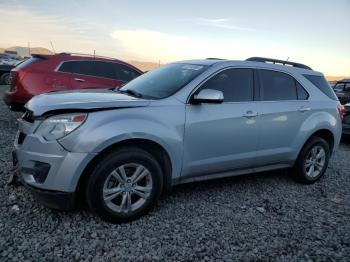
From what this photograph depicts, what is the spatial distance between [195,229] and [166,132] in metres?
1.06

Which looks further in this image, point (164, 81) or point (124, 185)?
point (164, 81)

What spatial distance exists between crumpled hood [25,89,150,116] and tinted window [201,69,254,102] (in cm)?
99

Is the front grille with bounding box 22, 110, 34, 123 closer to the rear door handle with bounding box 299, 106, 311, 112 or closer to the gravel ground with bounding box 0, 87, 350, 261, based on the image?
the gravel ground with bounding box 0, 87, 350, 261

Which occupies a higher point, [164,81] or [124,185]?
[164,81]

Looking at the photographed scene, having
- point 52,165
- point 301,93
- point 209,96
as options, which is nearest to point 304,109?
point 301,93

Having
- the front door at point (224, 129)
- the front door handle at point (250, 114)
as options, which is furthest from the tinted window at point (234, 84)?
the front door handle at point (250, 114)

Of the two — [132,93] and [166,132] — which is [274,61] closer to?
[132,93]

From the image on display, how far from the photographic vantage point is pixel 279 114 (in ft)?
15.6

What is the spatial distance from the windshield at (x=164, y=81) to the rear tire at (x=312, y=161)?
2194 millimetres

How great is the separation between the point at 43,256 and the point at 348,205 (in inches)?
157

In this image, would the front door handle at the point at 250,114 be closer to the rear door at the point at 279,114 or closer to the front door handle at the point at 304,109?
the rear door at the point at 279,114

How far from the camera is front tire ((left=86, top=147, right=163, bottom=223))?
133 inches

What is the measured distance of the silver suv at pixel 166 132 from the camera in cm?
329

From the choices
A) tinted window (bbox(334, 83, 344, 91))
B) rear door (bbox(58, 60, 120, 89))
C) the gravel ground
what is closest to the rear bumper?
rear door (bbox(58, 60, 120, 89))
